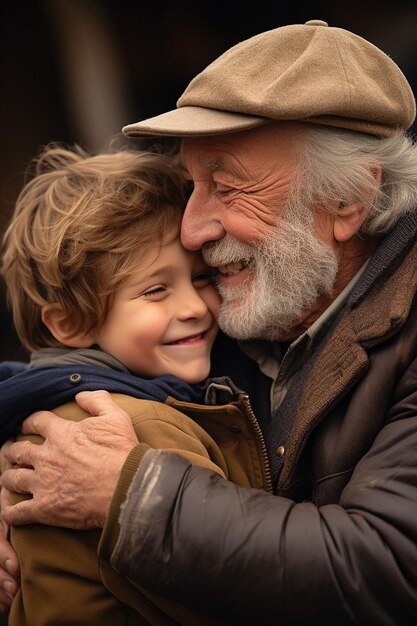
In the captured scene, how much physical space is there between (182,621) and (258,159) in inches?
56.6

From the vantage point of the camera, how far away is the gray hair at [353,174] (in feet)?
8.36

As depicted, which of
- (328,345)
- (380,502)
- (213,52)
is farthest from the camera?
(213,52)

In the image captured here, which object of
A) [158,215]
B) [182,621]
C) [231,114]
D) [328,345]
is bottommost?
[182,621]

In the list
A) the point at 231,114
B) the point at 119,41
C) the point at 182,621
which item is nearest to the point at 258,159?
the point at 231,114

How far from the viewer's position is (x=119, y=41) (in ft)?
22.1

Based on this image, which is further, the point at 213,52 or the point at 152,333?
the point at 213,52

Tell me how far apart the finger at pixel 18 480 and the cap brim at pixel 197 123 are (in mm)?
1141

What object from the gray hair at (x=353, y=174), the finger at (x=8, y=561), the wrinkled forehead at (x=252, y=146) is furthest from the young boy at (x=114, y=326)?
the gray hair at (x=353, y=174)

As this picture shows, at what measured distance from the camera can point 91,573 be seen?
2.13 metres

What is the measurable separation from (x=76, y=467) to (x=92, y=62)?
5351 mm

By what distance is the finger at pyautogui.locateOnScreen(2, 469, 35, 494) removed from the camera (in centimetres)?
229

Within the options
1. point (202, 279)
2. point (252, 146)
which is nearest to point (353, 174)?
point (252, 146)

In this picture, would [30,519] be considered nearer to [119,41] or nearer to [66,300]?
[66,300]

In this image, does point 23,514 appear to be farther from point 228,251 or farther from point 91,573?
point 228,251
